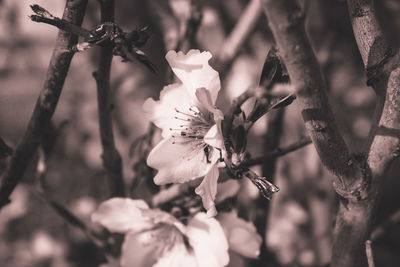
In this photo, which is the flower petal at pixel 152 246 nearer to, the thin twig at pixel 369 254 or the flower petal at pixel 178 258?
the flower petal at pixel 178 258

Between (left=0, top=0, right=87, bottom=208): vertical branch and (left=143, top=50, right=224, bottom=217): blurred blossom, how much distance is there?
0.44 feet

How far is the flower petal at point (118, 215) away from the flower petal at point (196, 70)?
9.9 inches

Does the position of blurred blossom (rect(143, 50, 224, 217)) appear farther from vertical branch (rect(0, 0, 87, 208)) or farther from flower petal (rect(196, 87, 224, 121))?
vertical branch (rect(0, 0, 87, 208))

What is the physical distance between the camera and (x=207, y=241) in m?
0.77

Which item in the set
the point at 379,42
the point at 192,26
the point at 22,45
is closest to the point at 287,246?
the point at 192,26

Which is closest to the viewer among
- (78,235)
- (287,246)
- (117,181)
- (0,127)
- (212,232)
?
(212,232)

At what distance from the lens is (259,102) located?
0.61 meters

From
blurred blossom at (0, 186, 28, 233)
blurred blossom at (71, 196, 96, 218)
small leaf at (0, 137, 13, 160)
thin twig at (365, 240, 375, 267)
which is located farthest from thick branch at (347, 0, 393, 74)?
blurred blossom at (0, 186, 28, 233)

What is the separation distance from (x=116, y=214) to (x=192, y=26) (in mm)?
435

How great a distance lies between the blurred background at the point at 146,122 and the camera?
1344 millimetres

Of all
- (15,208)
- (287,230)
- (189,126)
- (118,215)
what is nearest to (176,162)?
(189,126)

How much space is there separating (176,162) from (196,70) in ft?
0.46

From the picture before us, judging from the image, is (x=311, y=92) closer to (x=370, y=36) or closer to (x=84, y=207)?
(x=370, y=36)

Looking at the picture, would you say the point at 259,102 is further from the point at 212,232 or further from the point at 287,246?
the point at 287,246
